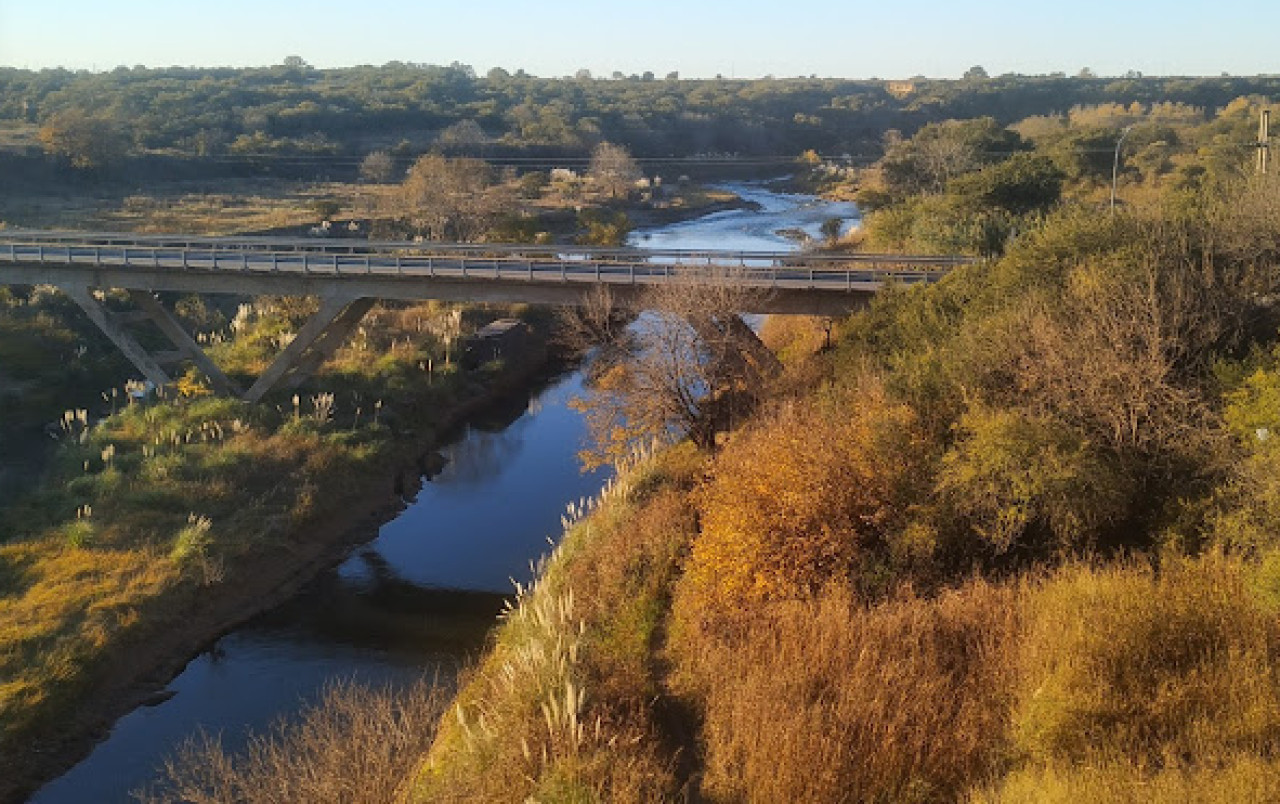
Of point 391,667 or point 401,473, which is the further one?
point 401,473

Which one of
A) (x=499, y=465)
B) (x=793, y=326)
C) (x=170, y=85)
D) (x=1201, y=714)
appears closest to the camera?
(x=1201, y=714)

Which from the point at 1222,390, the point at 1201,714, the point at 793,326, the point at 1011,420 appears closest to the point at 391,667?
the point at 1011,420

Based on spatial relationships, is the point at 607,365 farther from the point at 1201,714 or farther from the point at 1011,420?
the point at 1201,714

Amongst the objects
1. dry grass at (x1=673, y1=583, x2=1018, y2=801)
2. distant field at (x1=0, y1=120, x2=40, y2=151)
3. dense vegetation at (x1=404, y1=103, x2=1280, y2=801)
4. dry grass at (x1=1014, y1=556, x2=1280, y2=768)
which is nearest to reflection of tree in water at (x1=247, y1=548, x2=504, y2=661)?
dense vegetation at (x1=404, y1=103, x2=1280, y2=801)

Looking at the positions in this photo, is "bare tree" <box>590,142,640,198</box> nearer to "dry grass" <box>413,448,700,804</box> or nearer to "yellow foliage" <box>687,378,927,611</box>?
"dry grass" <box>413,448,700,804</box>

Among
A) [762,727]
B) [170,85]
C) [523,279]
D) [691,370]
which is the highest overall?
[170,85]
